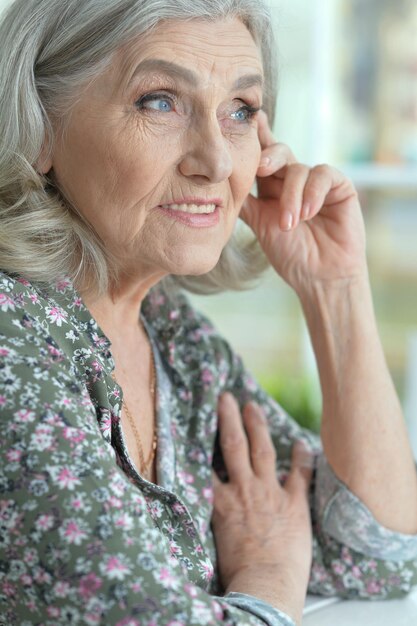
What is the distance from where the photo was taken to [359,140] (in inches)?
137

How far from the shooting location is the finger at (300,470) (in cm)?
155

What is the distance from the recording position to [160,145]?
4.07ft

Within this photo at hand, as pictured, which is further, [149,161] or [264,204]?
[264,204]

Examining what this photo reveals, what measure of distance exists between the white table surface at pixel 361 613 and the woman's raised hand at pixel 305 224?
55 cm

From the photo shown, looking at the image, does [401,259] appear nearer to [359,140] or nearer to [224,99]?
[359,140]

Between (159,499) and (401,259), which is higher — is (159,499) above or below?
below

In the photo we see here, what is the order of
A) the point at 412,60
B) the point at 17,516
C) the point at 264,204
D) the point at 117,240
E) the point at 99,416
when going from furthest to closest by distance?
the point at 412,60
the point at 264,204
the point at 117,240
the point at 99,416
the point at 17,516

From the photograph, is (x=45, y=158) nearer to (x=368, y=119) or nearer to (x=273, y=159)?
(x=273, y=159)

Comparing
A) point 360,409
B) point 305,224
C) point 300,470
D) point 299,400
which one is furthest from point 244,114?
point 299,400

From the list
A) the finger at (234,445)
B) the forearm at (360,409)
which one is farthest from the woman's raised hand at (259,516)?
the forearm at (360,409)

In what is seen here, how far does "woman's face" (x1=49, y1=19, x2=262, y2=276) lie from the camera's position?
123cm

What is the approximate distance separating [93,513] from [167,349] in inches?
24.1

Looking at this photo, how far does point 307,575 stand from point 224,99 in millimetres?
758

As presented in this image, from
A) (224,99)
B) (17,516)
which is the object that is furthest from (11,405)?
(224,99)
